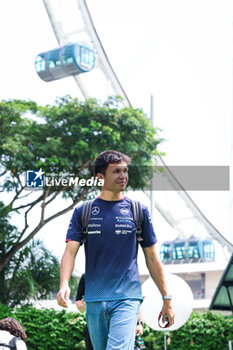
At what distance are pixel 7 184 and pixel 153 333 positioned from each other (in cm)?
596

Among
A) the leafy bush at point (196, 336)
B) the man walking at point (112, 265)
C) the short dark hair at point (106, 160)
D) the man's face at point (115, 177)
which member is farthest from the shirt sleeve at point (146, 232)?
the leafy bush at point (196, 336)

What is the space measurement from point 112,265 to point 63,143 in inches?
546

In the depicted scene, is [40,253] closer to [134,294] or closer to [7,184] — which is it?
[7,184]

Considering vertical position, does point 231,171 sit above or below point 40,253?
above

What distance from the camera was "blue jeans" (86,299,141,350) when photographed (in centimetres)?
263

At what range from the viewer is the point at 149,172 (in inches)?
667

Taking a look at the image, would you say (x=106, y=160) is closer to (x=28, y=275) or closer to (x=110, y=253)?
(x=110, y=253)

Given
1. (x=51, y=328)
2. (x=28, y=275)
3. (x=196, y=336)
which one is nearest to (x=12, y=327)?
(x=51, y=328)

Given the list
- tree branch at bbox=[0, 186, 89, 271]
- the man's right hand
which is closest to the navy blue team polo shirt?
the man's right hand

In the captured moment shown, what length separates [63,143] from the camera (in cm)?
1652

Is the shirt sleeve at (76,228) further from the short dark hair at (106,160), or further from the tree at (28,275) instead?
the tree at (28,275)

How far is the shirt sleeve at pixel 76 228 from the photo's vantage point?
2.85 m

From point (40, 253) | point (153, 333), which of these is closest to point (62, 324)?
point (153, 333)

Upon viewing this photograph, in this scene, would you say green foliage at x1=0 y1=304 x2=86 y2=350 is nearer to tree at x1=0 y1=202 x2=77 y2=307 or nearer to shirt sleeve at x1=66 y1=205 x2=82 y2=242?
tree at x1=0 y1=202 x2=77 y2=307
